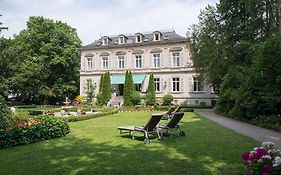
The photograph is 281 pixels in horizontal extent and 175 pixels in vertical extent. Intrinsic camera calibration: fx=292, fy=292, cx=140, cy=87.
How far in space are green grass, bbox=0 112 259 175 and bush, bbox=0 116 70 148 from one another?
0.45 meters

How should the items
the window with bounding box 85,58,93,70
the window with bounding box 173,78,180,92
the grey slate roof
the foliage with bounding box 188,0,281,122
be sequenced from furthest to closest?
the window with bounding box 85,58,93,70 < the window with bounding box 173,78,180,92 < the grey slate roof < the foliage with bounding box 188,0,281,122

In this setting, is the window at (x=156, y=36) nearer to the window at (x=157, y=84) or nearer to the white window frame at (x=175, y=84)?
the window at (x=157, y=84)

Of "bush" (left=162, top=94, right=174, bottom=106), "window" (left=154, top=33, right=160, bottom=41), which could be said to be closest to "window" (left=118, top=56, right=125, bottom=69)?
"window" (left=154, top=33, right=160, bottom=41)

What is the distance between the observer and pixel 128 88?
43000 mm

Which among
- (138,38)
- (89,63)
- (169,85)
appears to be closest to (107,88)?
(89,63)

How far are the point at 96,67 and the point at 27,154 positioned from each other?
4056 centimetres

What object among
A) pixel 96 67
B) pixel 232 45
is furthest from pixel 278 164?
pixel 96 67

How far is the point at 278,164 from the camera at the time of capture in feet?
14.8

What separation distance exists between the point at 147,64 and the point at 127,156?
123ft

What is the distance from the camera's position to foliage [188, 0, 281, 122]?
1719 centimetres

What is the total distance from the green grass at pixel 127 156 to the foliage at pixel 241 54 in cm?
735

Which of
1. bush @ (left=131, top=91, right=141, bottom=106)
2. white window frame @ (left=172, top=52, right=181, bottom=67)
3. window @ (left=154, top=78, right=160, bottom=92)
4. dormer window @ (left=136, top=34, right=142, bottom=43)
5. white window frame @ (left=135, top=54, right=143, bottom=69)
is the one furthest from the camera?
dormer window @ (left=136, top=34, right=142, bottom=43)

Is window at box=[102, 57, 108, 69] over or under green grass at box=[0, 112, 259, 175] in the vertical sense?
over

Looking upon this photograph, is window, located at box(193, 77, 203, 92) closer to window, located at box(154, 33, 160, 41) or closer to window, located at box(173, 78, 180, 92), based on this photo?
window, located at box(173, 78, 180, 92)
